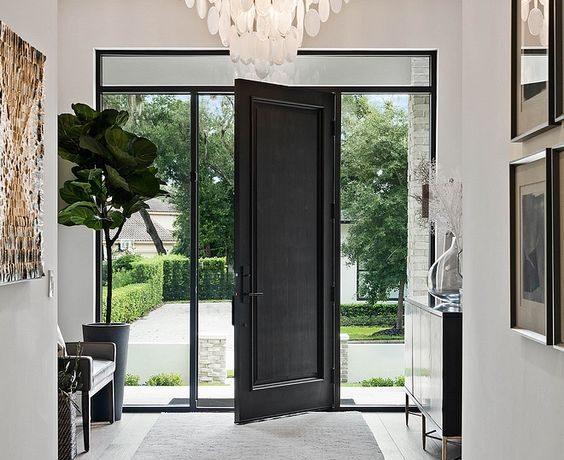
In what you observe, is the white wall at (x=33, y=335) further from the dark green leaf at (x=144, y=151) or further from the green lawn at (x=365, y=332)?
the green lawn at (x=365, y=332)

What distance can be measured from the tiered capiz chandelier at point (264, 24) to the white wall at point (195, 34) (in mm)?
1379

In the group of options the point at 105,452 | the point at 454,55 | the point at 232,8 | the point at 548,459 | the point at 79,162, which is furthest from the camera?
the point at 454,55

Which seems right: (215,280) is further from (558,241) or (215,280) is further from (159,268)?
(558,241)

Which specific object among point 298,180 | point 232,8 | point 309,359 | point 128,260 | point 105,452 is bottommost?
point 105,452

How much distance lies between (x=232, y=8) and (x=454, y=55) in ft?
7.76

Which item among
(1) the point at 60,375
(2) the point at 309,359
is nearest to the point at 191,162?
(2) the point at 309,359

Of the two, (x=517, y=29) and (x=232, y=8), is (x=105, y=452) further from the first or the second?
(x=517, y=29)

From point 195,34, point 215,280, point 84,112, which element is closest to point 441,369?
point 215,280

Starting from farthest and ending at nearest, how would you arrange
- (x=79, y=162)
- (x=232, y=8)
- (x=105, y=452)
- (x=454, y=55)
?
(x=454, y=55), (x=79, y=162), (x=105, y=452), (x=232, y=8)

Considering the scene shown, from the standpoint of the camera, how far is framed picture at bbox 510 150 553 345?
1.92 m

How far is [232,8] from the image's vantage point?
4.39m

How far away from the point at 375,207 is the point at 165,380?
213 centimetres

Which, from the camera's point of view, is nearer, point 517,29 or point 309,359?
point 517,29

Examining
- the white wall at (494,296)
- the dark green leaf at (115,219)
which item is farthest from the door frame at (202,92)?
the white wall at (494,296)
